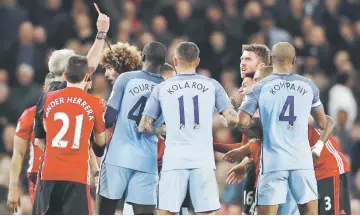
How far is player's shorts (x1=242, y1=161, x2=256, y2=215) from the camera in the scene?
1059cm

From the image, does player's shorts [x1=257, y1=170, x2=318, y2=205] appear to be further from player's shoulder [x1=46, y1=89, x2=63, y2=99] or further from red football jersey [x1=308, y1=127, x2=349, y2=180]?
player's shoulder [x1=46, y1=89, x2=63, y2=99]

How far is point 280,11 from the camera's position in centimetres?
1748

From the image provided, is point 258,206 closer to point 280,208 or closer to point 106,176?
point 280,208

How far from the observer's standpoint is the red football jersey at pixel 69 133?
9352 millimetres

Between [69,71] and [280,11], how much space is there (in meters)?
8.56

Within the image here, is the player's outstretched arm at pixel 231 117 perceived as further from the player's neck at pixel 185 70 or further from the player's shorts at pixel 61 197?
the player's shorts at pixel 61 197

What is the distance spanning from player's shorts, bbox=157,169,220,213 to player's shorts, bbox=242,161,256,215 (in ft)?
3.64

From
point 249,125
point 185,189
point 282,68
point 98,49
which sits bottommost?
point 185,189

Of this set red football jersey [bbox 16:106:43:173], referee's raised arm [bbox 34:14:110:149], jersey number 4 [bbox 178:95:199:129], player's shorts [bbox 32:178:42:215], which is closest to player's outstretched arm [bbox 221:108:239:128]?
jersey number 4 [bbox 178:95:199:129]

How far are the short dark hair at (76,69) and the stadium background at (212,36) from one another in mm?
5088

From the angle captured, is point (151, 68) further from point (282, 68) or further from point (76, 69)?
point (282, 68)

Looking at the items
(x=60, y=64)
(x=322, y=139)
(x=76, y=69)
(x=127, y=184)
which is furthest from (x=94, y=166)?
(x=322, y=139)

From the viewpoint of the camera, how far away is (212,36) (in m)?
16.5

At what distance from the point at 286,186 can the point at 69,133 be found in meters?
1.98
